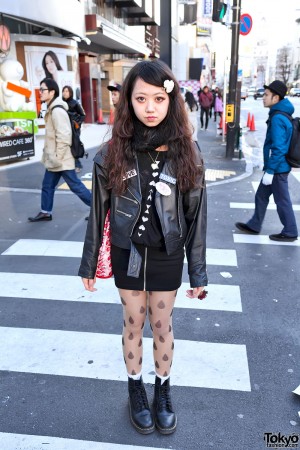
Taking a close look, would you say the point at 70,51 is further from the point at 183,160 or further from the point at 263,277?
the point at 183,160

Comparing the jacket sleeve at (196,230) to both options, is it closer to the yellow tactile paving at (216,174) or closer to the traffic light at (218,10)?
the yellow tactile paving at (216,174)

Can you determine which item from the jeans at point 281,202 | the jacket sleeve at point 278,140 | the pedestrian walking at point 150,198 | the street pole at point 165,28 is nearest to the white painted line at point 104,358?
the pedestrian walking at point 150,198

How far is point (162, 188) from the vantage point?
85.9 inches

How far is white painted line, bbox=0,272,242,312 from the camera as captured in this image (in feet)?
13.4

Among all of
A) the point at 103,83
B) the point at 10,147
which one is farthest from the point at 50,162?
the point at 103,83

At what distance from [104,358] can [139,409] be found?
72 centimetres

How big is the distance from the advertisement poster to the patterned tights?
49.8 ft

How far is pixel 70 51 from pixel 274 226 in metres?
16.0

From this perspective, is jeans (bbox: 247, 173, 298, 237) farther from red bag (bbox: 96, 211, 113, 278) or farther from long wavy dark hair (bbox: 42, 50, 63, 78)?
long wavy dark hair (bbox: 42, 50, 63, 78)

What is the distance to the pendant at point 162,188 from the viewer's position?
217 centimetres

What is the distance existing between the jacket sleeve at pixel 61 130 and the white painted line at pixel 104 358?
10.7 ft

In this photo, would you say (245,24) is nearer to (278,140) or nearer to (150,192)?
(278,140)

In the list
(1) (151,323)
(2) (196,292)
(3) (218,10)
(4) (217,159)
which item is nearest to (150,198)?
(2) (196,292)

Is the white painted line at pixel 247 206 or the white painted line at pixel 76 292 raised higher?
the white painted line at pixel 76 292
